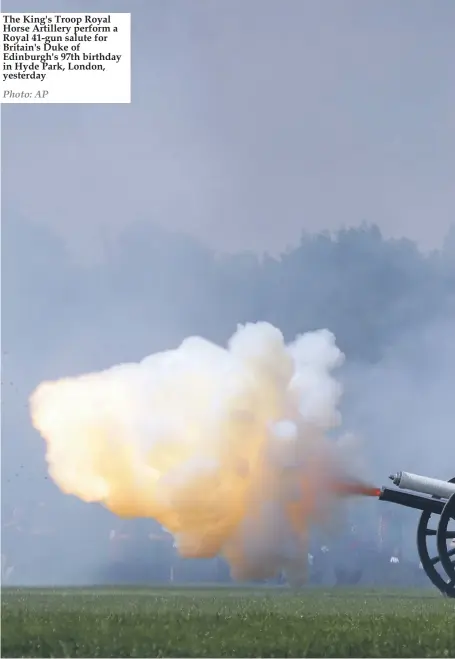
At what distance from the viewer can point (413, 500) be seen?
35.1 meters

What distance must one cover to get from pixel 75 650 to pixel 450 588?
16.3 metres

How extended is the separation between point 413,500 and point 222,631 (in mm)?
14379

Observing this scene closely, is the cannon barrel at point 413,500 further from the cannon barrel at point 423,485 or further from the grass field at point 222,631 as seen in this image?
the grass field at point 222,631

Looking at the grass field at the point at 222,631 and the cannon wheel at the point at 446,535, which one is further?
the cannon wheel at the point at 446,535

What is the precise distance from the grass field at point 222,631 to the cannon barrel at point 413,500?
24.1 ft

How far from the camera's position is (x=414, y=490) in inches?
1377

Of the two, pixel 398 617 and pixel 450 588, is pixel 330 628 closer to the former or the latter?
pixel 398 617

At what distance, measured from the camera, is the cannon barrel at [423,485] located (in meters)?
34.6

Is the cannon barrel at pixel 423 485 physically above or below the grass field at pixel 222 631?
above

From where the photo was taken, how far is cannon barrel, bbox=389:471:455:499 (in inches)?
1363

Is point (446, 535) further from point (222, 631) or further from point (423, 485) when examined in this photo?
point (222, 631)

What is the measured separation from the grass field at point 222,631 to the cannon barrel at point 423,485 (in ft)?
23.6

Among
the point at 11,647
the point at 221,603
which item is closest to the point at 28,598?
the point at 221,603

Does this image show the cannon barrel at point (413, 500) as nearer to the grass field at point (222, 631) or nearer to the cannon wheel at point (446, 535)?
the cannon wheel at point (446, 535)
